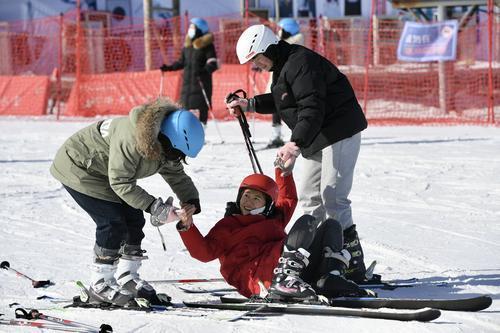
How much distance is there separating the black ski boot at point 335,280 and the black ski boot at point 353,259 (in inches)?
14.2

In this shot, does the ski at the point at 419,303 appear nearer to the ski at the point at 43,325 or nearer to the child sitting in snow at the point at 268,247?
the child sitting in snow at the point at 268,247

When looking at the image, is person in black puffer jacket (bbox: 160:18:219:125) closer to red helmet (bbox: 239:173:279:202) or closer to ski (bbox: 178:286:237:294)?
ski (bbox: 178:286:237:294)

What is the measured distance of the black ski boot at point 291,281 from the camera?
467 centimetres

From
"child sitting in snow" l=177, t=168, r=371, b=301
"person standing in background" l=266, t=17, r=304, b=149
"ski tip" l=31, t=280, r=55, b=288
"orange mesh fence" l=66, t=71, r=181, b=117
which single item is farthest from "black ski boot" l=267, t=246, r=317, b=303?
"orange mesh fence" l=66, t=71, r=181, b=117

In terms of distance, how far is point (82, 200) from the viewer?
4.87 meters

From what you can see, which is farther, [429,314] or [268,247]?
[268,247]

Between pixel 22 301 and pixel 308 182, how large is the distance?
6.12 feet

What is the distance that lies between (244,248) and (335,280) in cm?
57

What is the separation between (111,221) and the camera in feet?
15.8

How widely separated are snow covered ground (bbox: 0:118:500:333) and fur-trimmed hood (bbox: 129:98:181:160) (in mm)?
885

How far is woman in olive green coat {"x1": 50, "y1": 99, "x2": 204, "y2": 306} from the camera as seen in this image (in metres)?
4.53

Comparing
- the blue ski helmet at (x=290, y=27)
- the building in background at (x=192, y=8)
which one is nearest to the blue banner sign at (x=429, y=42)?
the blue ski helmet at (x=290, y=27)

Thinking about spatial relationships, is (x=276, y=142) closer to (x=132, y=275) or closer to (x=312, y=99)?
(x=312, y=99)

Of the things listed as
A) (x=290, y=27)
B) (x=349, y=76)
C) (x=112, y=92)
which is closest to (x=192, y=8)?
(x=112, y=92)
